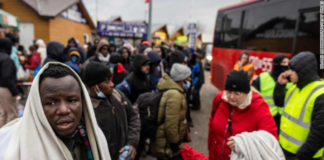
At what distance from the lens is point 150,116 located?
2.60 m

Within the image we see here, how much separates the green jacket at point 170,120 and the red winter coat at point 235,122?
1.45 feet

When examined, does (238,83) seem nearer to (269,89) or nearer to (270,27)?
(269,89)

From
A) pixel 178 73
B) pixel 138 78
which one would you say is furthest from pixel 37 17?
pixel 178 73

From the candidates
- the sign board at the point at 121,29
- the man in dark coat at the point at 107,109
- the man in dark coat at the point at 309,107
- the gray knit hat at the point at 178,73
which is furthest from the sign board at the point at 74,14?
the man in dark coat at the point at 309,107

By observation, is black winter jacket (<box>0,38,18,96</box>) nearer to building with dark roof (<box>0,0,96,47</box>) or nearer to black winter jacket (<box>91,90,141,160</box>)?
black winter jacket (<box>91,90,141,160</box>)

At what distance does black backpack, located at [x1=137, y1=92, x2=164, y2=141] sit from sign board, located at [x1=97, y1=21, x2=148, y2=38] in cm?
1723

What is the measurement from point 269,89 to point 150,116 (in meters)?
2.06

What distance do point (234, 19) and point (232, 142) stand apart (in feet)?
21.3

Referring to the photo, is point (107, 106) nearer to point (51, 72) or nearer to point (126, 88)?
point (51, 72)

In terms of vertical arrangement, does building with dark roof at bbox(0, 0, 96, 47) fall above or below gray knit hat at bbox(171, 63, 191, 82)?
above

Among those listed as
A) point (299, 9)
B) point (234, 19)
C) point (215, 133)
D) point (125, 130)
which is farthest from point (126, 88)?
point (234, 19)

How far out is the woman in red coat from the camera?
195 cm

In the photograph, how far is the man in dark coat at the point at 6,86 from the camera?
3.62m

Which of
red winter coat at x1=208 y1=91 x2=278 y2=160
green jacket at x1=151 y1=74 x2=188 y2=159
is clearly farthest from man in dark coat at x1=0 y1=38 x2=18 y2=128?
red winter coat at x1=208 y1=91 x2=278 y2=160
